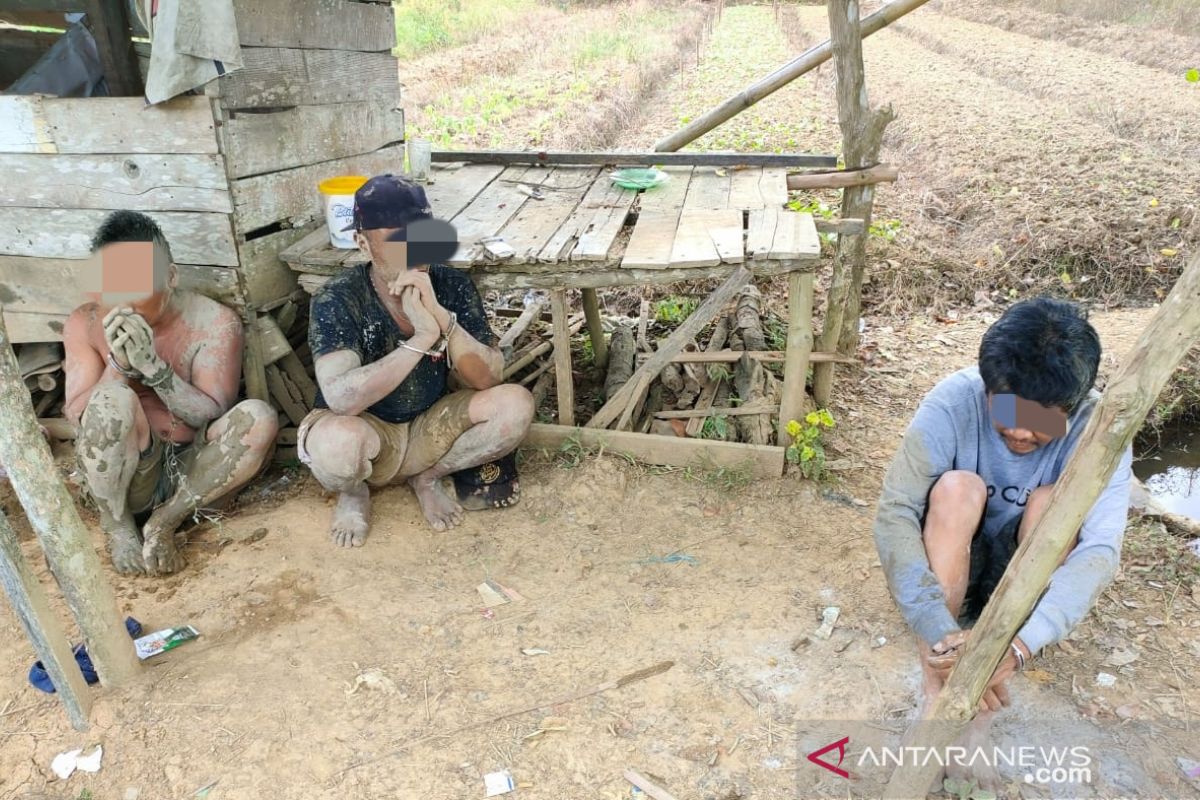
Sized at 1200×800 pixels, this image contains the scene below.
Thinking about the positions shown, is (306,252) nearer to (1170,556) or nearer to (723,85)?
(1170,556)

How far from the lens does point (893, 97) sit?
12023mm

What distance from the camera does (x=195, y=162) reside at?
10.3 ft

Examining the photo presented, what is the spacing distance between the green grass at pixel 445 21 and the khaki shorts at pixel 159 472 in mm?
15584

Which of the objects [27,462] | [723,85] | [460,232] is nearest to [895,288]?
[460,232]

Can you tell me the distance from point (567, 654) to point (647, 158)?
3.08 metres

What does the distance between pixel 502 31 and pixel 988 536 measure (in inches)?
796

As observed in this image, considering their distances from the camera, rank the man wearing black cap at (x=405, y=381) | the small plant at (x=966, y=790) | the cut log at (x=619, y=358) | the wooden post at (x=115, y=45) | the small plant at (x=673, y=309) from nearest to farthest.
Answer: the small plant at (x=966, y=790) < the man wearing black cap at (x=405, y=381) < the wooden post at (x=115, y=45) < the cut log at (x=619, y=358) < the small plant at (x=673, y=309)

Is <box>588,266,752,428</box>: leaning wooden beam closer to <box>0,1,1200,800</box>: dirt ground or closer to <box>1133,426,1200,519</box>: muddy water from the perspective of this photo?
<box>0,1,1200,800</box>: dirt ground

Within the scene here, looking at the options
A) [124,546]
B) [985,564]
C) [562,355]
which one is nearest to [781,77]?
[562,355]

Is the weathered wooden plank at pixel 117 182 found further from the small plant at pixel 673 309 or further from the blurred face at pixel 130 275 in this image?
the small plant at pixel 673 309

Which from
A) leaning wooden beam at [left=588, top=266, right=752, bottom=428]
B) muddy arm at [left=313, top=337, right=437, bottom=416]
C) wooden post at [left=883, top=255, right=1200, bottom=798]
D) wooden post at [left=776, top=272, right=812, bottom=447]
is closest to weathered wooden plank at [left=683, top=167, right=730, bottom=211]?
leaning wooden beam at [left=588, top=266, right=752, bottom=428]

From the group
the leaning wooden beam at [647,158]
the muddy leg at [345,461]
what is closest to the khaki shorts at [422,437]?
the muddy leg at [345,461]

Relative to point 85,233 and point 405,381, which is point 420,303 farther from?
point 85,233

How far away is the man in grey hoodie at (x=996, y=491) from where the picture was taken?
1922 millimetres
